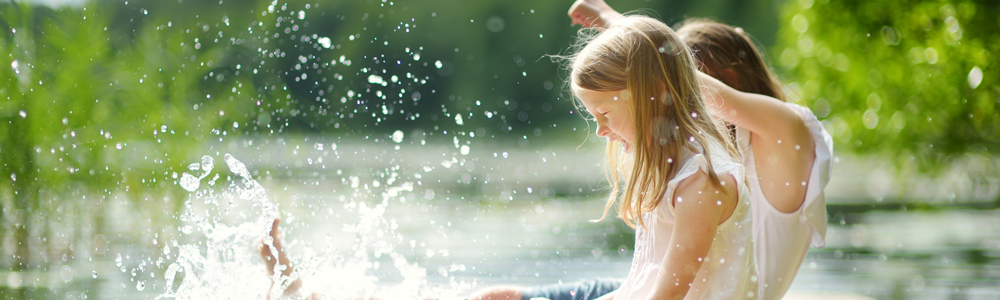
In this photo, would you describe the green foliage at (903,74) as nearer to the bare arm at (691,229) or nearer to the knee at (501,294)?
the knee at (501,294)

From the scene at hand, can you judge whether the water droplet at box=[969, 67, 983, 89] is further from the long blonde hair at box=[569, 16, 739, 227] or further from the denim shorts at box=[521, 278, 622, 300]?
the long blonde hair at box=[569, 16, 739, 227]

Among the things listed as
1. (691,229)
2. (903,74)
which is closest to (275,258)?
(691,229)

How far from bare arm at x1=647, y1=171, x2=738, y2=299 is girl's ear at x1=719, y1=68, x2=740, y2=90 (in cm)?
67

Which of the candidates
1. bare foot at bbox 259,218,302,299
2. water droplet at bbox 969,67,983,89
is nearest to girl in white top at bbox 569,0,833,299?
bare foot at bbox 259,218,302,299

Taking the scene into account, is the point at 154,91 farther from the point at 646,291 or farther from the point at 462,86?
the point at 462,86

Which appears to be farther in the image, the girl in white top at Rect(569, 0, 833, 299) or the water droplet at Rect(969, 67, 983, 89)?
the water droplet at Rect(969, 67, 983, 89)

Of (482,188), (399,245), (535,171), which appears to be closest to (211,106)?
(399,245)

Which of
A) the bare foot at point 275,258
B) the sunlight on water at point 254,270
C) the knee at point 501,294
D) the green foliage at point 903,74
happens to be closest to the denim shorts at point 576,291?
the knee at point 501,294

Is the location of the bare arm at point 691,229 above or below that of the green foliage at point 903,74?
above

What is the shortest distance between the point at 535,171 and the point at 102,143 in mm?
6681

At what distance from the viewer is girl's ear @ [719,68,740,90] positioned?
184 cm

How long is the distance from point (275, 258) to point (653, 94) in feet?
3.41

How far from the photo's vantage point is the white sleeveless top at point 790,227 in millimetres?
1575

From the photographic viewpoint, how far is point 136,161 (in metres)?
3.76
